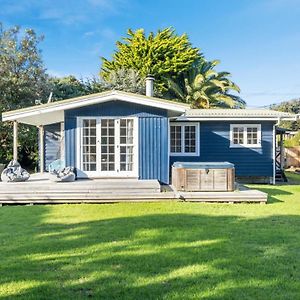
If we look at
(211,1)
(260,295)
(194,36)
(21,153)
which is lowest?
(260,295)

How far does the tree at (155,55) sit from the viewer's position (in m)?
29.2

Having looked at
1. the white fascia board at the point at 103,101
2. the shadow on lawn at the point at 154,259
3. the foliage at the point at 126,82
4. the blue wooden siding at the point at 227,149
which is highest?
the foliage at the point at 126,82

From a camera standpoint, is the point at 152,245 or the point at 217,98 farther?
the point at 217,98

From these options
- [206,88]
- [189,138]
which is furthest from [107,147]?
[206,88]

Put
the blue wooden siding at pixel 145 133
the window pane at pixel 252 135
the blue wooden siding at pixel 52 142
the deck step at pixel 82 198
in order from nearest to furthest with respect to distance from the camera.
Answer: the deck step at pixel 82 198
the blue wooden siding at pixel 145 133
the window pane at pixel 252 135
the blue wooden siding at pixel 52 142

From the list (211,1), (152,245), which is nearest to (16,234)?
(152,245)

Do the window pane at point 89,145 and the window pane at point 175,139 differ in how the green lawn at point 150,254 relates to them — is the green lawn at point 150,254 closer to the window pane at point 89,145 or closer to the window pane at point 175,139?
the window pane at point 89,145

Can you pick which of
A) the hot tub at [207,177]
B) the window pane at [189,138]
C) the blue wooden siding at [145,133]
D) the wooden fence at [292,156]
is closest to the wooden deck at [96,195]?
the hot tub at [207,177]

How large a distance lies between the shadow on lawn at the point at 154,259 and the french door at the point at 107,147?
4369 millimetres

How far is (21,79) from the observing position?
798 inches

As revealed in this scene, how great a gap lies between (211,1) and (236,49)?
983cm

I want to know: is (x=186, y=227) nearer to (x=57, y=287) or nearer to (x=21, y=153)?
(x=57, y=287)

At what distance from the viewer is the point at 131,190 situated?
31.6 ft

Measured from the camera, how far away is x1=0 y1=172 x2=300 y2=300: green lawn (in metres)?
3.64
